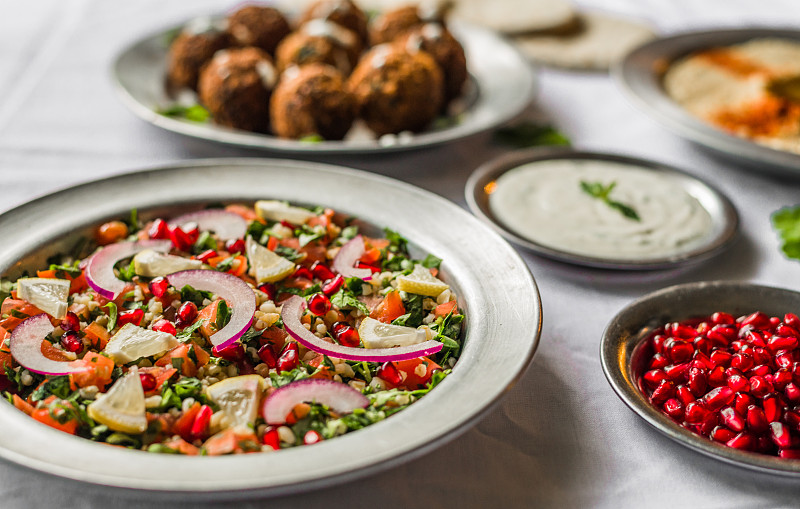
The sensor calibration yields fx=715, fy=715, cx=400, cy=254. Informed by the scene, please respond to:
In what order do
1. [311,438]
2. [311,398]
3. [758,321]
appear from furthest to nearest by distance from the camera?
[758,321] < [311,398] < [311,438]

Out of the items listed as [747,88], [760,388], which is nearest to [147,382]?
[760,388]

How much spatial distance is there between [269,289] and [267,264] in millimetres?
85

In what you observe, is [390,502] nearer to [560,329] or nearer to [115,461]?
[115,461]

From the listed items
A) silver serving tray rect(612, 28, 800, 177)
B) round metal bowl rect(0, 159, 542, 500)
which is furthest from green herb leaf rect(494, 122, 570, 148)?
round metal bowl rect(0, 159, 542, 500)

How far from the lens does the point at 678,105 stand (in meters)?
3.42

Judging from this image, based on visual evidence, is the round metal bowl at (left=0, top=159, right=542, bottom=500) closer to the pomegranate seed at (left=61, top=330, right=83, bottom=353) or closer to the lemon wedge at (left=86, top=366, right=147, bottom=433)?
the lemon wedge at (left=86, top=366, right=147, bottom=433)

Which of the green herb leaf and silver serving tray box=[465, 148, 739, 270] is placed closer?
silver serving tray box=[465, 148, 739, 270]

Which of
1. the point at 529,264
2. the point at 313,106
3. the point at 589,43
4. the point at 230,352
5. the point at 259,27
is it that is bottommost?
the point at 529,264

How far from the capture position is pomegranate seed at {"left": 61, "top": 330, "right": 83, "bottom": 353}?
1816 mm

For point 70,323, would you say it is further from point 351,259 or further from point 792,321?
point 792,321

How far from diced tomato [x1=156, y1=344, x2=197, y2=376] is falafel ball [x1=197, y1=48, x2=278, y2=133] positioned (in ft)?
5.14

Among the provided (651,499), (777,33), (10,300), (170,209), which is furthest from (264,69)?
(777,33)

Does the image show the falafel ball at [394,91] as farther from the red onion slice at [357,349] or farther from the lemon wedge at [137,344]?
the lemon wedge at [137,344]

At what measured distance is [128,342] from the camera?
1780 millimetres
